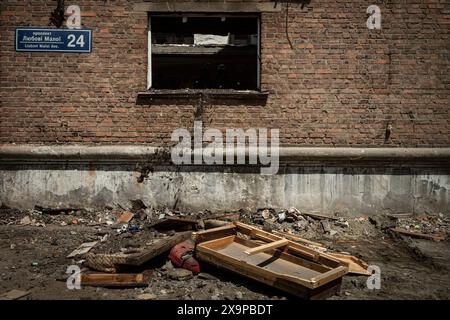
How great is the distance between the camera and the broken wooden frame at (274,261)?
133 inches

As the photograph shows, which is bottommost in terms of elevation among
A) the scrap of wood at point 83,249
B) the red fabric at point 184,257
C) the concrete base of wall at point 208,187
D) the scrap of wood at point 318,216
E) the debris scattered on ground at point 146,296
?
the debris scattered on ground at point 146,296

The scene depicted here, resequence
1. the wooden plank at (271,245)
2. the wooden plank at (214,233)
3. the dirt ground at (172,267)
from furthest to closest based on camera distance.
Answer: the wooden plank at (214,233), the wooden plank at (271,245), the dirt ground at (172,267)

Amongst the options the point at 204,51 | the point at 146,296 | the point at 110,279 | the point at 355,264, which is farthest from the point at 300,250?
the point at 204,51

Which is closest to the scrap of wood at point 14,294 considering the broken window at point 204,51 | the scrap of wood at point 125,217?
the scrap of wood at point 125,217

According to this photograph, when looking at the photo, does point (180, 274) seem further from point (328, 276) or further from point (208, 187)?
Answer: point (208, 187)

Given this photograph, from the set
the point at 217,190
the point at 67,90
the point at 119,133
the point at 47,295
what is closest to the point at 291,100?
the point at 217,190

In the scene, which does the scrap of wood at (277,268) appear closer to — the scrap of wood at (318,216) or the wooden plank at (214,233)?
the wooden plank at (214,233)

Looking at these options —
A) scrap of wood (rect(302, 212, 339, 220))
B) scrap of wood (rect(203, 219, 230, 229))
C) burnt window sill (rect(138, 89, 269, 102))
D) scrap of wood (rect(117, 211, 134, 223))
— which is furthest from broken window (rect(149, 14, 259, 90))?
scrap of wood (rect(203, 219, 230, 229))

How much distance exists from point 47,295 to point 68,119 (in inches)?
137

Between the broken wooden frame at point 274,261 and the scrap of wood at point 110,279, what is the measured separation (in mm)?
753

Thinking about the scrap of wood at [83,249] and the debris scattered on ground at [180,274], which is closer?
the debris scattered on ground at [180,274]

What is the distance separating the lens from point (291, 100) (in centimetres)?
613

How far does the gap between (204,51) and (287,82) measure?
2.42 meters

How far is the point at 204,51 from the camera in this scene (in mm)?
7617
